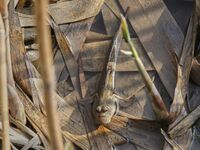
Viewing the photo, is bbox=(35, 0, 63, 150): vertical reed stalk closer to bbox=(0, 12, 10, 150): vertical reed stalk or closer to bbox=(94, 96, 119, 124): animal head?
bbox=(0, 12, 10, 150): vertical reed stalk

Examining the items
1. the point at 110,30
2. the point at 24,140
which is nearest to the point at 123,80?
the point at 110,30

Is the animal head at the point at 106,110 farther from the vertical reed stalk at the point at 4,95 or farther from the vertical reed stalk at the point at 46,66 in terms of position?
the vertical reed stalk at the point at 46,66

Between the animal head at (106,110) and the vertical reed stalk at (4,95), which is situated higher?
the vertical reed stalk at (4,95)

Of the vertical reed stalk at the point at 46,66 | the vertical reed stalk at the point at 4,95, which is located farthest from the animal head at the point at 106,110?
the vertical reed stalk at the point at 46,66

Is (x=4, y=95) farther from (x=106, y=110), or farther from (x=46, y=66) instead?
(x=106, y=110)

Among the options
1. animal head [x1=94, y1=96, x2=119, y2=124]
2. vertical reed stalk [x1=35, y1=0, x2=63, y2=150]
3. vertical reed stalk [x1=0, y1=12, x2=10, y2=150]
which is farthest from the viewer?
animal head [x1=94, y1=96, x2=119, y2=124]

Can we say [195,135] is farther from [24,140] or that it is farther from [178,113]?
[24,140]

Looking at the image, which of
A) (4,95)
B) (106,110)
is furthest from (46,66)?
(106,110)

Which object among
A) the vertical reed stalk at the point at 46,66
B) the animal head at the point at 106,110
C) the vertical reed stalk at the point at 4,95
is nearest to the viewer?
the vertical reed stalk at the point at 46,66

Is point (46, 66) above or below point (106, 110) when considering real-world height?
above

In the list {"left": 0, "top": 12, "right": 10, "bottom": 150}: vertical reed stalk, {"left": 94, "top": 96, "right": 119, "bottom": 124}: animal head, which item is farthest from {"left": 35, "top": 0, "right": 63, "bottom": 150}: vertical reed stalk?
{"left": 94, "top": 96, "right": 119, "bottom": 124}: animal head

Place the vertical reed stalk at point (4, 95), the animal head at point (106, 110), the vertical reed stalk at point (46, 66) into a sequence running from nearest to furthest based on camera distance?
the vertical reed stalk at point (46, 66) < the vertical reed stalk at point (4, 95) < the animal head at point (106, 110)
